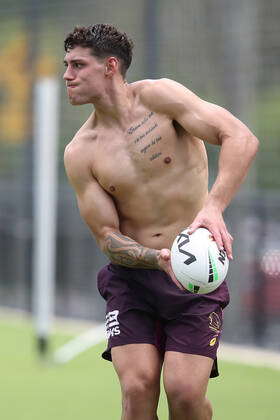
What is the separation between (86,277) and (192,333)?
6.93 m

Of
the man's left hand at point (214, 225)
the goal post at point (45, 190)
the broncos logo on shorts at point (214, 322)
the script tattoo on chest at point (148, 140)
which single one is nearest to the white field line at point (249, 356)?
the goal post at point (45, 190)

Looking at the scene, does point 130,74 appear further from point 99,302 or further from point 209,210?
point 209,210

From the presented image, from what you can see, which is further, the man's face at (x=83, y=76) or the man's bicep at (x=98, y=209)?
the man's bicep at (x=98, y=209)

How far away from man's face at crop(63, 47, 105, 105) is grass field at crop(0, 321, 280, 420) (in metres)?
2.70

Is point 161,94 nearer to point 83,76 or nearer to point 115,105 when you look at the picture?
point 115,105

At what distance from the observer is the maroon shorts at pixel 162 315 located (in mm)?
5789

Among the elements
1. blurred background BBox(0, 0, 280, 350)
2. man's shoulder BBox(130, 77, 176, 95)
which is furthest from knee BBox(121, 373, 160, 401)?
blurred background BBox(0, 0, 280, 350)

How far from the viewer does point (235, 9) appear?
35.2 feet

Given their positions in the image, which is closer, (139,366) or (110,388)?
(139,366)

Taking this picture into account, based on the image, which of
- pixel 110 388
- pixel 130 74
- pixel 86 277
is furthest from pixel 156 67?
pixel 110 388

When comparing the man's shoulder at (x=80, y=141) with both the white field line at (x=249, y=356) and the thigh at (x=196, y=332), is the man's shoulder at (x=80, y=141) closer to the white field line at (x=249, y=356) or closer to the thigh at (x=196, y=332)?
the thigh at (x=196, y=332)

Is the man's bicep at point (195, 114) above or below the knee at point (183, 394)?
above

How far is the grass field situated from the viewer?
7.82 m

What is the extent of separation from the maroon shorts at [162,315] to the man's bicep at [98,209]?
26 cm
